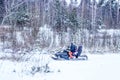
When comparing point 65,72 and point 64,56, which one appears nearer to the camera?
point 65,72

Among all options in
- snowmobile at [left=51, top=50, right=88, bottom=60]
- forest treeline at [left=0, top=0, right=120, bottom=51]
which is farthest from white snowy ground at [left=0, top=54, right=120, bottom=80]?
snowmobile at [left=51, top=50, right=88, bottom=60]

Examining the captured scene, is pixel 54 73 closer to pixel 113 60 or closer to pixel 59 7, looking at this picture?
pixel 113 60

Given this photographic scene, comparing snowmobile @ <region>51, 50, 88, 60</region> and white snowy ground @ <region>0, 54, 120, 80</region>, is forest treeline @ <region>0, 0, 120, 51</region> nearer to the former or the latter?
white snowy ground @ <region>0, 54, 120, 80</region>

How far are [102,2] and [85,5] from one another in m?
2.94

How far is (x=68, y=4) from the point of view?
38.3 metres

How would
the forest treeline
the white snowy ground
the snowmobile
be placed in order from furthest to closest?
the forest treeline, the snowmobile, the white snowy ground

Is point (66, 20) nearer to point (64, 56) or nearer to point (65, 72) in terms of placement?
point (64, 56)

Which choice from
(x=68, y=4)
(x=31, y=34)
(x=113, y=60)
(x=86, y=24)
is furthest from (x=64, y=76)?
(x=68, y=4)

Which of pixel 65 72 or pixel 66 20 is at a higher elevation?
pixel 66 20

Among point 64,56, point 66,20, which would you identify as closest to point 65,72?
point 64,56

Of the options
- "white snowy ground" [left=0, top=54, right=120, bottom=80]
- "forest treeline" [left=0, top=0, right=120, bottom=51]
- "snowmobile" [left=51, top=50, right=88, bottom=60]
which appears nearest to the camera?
"white snowy ground" [left=0, top=54, right=120, bottom=80]

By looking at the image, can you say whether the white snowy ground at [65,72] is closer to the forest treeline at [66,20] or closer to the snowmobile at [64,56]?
the forest treeline at [66,20]

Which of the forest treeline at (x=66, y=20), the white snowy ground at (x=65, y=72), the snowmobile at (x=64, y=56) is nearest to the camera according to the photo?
the white snowy ground at (x=65, y=72)

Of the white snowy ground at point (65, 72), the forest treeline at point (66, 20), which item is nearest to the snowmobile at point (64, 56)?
the white snowy ground at point (65, 72)
